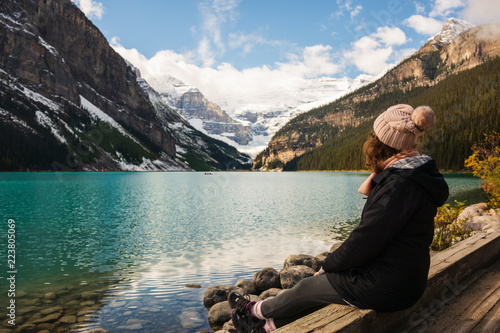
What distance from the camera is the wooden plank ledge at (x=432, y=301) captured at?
3.45 metres

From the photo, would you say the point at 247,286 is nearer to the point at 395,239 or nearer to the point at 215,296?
the point at 215,296

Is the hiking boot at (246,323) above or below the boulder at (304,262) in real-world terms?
above

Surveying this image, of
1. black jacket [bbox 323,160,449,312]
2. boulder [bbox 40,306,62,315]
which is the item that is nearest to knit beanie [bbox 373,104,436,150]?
black jacket [bbox 323,160,449,312]

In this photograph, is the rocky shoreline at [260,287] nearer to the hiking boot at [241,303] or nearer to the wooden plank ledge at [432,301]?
the hiking boot at [241,303]

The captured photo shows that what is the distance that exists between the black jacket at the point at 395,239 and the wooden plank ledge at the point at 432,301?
0.24m

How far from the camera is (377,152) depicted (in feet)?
13.1

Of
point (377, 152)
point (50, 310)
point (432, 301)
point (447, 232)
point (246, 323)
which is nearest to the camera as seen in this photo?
point (377, 152)

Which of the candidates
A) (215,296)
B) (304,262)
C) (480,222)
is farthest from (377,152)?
(480,222)

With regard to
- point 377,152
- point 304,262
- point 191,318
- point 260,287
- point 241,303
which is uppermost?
point 377,152

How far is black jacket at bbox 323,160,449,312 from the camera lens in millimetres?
3391

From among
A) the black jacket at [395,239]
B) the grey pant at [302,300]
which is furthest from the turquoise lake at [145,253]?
the black jacket at [395,239]

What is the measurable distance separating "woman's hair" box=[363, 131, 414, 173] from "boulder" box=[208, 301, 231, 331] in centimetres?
714

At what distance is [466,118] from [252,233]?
446 feet

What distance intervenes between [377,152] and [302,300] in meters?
2.27
